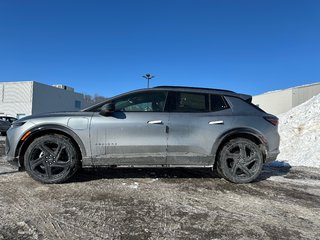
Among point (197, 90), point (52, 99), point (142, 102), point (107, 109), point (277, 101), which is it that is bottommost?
point (107, 109)

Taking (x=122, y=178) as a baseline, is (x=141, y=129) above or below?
above

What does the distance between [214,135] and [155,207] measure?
70.2 inches

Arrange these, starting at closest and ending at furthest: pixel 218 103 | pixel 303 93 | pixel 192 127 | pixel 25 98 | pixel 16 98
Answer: pixel 192 127 < pixel 218 103 < pixel 303 93 < pixel 25 98 < pixel 16 98

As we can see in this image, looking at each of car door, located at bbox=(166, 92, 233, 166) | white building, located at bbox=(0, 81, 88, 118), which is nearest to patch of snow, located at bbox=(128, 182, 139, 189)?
car door, located at bbox=(166, 92, 233, 166)

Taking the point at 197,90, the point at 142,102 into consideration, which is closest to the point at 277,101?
the point at 197,90

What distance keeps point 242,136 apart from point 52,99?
40626mm

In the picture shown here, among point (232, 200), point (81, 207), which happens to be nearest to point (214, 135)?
point (232, 200)

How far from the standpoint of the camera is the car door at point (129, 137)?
15.5 ft

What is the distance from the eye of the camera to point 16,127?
186 inches

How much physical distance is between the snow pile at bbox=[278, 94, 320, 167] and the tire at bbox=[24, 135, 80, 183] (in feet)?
19.2

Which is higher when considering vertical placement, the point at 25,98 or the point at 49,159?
the point at 25,98

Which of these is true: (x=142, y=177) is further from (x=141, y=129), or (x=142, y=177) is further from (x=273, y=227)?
(x=273, y=227)

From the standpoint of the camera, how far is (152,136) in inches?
189

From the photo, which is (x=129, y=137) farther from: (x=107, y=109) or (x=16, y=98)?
(x=16, y=98)
